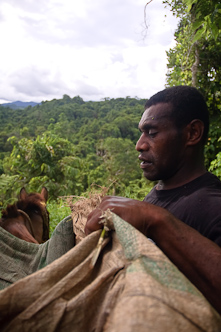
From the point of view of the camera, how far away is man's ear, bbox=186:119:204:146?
4.47 feet

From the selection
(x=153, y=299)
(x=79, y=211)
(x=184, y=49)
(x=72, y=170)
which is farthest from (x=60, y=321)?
(x=72, y=170)

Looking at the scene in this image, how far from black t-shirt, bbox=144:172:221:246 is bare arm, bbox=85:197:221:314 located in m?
0.15

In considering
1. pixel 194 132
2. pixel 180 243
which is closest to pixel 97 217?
pixel 180 243

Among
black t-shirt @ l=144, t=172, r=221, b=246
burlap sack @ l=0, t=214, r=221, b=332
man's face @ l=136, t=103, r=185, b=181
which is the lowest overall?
burlap sack @ l=0, t=214, r=221, b=332

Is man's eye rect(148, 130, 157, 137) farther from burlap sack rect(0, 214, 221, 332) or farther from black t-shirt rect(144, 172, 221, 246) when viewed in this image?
burlap sack rect(0, 214, 221, 332)

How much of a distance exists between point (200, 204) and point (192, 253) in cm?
28

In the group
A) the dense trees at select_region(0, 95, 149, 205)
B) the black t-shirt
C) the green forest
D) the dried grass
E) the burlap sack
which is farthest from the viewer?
the dense trees at select_region(0, 95, 149, 205)

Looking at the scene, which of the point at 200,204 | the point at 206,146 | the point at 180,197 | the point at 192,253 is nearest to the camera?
the point at 192,253

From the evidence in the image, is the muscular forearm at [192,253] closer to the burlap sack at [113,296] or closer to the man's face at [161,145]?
the burlap sack at [113,296]

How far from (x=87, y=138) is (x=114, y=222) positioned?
113 feet

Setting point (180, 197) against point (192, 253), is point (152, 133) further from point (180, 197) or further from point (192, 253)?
point (192, 253)

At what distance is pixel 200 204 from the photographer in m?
1.13

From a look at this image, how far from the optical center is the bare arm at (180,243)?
34.4 inches

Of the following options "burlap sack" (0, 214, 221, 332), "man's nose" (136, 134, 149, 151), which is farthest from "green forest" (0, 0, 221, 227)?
"burlap sack" (0, 214, 221, 332)
